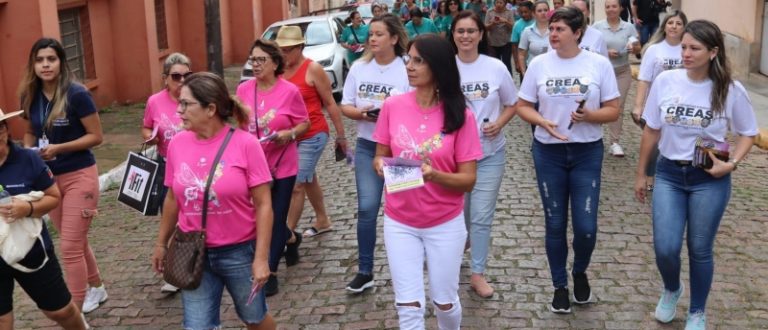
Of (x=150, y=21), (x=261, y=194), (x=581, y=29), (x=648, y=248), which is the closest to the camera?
(x=261, y=194)

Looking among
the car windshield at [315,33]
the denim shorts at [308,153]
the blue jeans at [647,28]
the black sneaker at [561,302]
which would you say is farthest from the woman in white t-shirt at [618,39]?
the blue jeans at [647,28]

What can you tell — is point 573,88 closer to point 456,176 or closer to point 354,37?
point 456,176

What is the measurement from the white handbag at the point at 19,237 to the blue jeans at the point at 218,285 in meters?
0.92

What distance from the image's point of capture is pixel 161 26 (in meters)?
20.5

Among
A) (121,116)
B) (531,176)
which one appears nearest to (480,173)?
(531,176)

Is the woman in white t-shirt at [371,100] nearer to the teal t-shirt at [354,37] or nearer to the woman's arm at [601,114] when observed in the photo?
the woman's arm at [601,114]

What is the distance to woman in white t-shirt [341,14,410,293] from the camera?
632 cm

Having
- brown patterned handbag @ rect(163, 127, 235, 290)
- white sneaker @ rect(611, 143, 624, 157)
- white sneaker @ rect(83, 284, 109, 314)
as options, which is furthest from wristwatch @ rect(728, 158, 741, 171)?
white sneaker @ rect(611, 143, 624, 157)

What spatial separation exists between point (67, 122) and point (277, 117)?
1354mm

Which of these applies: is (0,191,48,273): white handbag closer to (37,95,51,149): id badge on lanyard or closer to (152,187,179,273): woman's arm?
(152,187,179,273): woman's arm

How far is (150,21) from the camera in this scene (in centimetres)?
1722

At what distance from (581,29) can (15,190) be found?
340cm

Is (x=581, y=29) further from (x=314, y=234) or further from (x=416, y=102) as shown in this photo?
(x=314, y=234)

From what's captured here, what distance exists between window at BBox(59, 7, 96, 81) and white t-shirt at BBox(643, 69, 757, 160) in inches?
474
